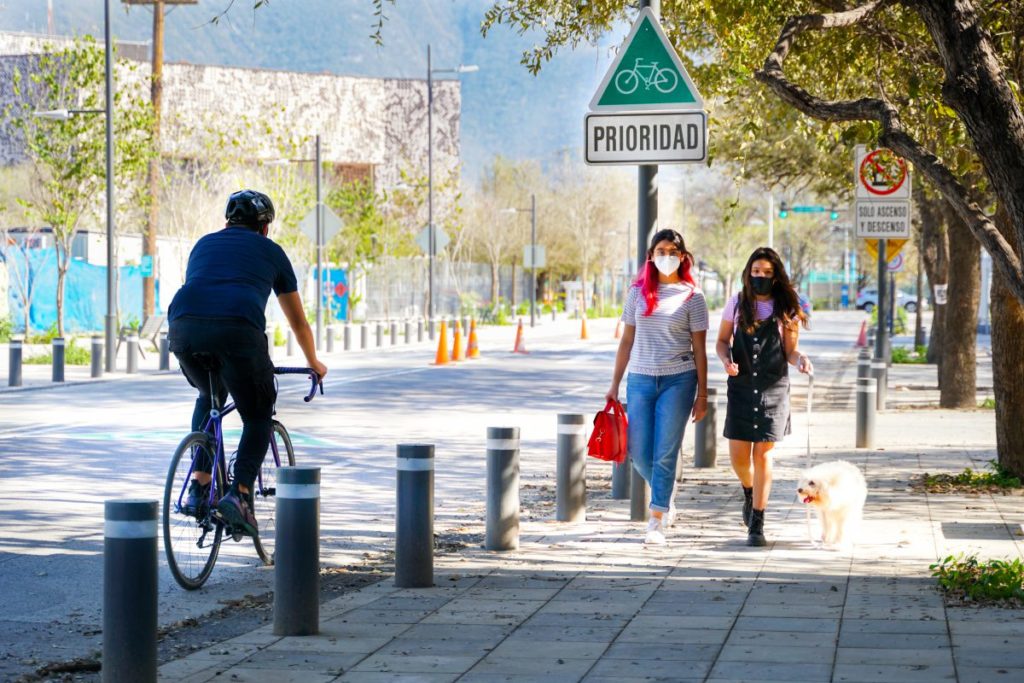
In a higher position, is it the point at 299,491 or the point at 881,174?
the point at 881,174

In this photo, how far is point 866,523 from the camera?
10031 mm

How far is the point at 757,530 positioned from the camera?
9.11m

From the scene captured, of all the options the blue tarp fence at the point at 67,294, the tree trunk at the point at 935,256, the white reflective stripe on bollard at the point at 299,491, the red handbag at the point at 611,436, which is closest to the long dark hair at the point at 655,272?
the red handbag at the point at 611,436

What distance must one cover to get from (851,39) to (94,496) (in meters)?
7.91

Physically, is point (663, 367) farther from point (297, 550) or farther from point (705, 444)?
point (705, 444)

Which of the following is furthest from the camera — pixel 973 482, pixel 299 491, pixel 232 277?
pixel 973 482

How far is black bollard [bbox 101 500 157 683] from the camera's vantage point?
5.21 metres

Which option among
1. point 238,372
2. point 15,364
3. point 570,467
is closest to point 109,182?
point 15,364

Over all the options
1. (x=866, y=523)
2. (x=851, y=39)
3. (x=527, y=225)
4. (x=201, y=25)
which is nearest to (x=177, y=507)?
(x=201, y=25)

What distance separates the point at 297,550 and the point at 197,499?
145 centimetres

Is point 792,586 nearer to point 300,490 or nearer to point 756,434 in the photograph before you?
point 756,434

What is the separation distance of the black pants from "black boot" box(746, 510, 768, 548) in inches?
115

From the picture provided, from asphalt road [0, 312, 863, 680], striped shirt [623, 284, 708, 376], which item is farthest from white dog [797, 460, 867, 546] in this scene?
asphalt road [0, 312, 863, 680]

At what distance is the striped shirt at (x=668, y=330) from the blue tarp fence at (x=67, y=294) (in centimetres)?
3460
